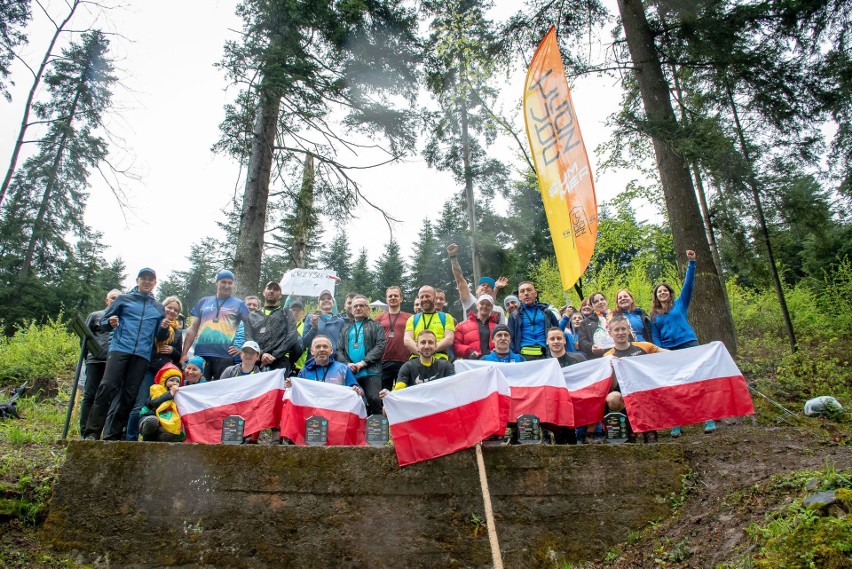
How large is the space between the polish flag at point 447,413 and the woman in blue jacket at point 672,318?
8.42 ft

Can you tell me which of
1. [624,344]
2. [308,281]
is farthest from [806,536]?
[308,281]

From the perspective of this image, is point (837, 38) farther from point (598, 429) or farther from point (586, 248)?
point (598, 429)

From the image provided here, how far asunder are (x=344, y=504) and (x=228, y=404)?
5.88ft

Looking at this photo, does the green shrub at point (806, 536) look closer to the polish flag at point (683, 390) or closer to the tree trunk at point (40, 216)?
the polish flag at point (683, 390)

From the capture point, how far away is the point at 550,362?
5535 millimetres

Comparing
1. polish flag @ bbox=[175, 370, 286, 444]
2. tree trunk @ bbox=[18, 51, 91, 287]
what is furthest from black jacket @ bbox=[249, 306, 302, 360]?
tree trunk @ bbox=[18, 51, 91, 287]

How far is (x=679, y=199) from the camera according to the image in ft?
28.6

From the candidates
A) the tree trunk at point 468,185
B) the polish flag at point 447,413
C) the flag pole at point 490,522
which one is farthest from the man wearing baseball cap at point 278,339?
the tree trunk at point 468,185

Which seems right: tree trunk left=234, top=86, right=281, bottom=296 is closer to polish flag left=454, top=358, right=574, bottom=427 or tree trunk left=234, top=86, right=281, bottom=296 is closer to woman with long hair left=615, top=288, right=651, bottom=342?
polish flag left=454, top=358, right=574, bottom=427

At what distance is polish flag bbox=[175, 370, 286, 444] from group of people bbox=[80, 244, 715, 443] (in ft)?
0.62

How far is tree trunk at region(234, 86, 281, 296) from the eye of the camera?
9734 mm

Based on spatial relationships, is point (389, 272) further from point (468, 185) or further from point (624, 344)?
point (624, 344)

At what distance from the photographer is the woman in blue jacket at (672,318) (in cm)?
646

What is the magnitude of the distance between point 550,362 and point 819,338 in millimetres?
11477
